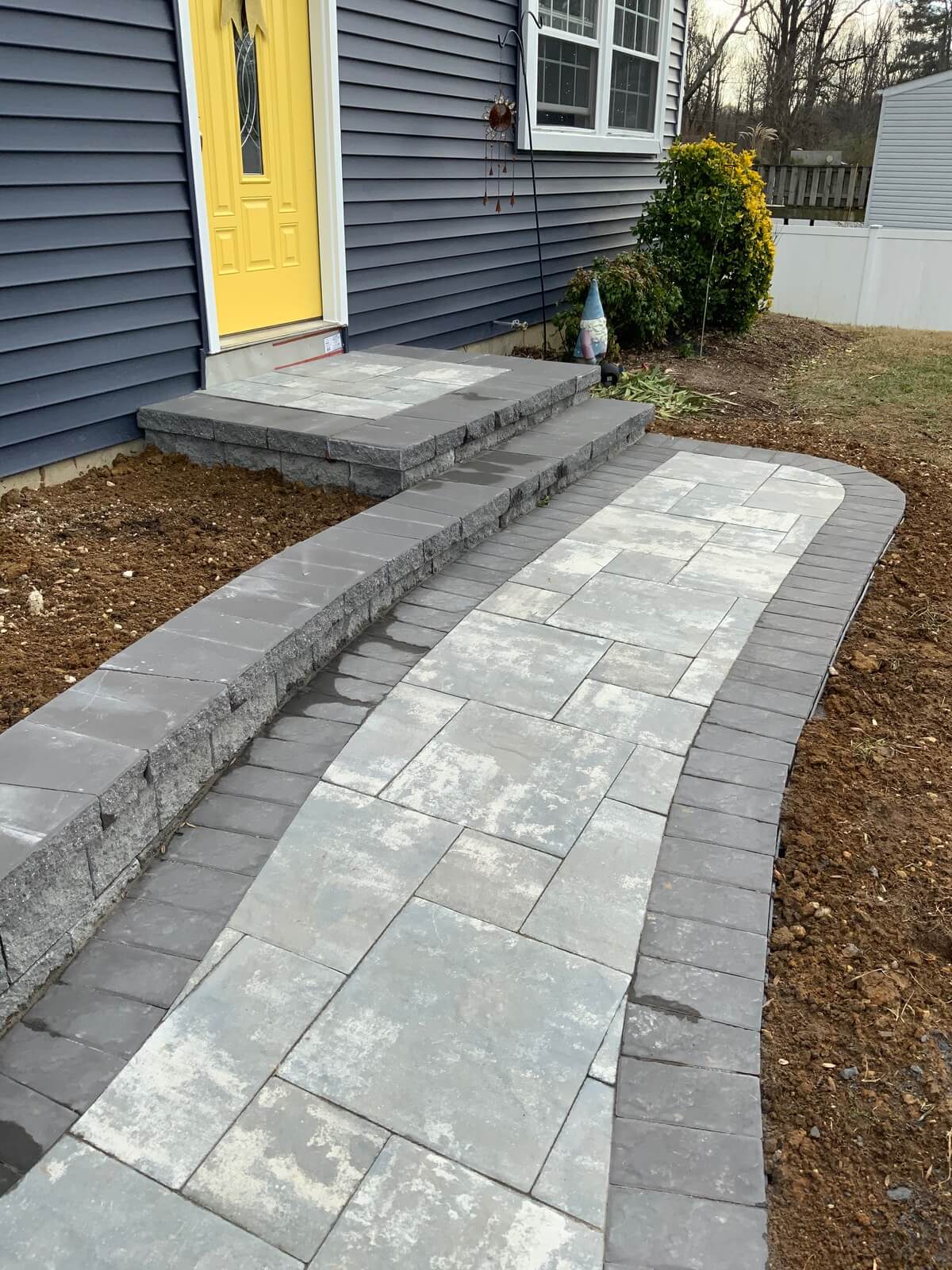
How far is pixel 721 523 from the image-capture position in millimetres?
4406

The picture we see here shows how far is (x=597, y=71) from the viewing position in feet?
27.0

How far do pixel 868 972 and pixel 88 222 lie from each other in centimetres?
399

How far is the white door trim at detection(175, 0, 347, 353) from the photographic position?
4.56 meters

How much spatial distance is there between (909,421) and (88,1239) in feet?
20.7

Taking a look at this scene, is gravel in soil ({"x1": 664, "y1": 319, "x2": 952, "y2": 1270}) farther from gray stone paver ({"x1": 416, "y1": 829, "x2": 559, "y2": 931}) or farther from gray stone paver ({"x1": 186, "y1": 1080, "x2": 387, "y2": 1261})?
gray stone paver ({"x1": 186, "y1": 1080, "x2": 387, "y2": 1261})

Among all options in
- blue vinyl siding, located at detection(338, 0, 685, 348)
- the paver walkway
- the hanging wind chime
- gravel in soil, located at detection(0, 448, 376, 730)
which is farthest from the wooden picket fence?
the paver walkway

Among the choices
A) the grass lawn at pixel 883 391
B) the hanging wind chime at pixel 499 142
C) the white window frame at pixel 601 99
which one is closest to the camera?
the grass lawn at pixel 883 391

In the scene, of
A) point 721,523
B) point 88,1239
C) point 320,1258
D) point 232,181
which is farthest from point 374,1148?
point 232,181

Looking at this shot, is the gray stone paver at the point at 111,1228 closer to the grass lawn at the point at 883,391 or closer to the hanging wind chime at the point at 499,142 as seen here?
the grass lawn at the point at 883,391

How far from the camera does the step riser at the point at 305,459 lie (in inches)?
161

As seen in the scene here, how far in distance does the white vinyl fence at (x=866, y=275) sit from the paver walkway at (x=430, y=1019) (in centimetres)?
1090

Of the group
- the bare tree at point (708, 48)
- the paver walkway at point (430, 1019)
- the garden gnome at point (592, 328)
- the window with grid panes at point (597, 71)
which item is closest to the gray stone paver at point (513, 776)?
the paver walkway at point (430, 1019)

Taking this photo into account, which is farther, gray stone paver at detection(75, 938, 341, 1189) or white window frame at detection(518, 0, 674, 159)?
white window frame at detection(518, 0, 674, 159)

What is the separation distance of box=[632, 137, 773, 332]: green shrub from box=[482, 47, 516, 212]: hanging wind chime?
1.67 m
